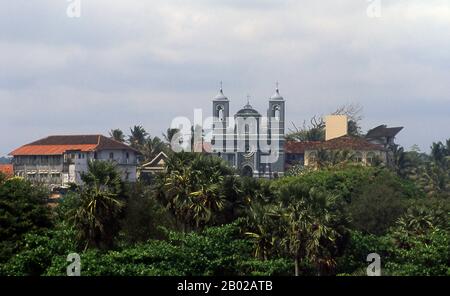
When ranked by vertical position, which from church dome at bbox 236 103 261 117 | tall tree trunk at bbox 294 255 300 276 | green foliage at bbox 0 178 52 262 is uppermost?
church dome at bbox 236 103 261 117

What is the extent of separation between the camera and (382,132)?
139 meters

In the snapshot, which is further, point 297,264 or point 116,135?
point 116,135

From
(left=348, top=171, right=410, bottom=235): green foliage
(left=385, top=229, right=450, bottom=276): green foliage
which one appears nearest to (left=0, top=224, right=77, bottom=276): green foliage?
(left=385, top=229, right=450, bottom=276): green foliage

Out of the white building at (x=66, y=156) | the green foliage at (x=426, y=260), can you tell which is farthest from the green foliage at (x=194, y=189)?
the white building at (x=66, y=156)

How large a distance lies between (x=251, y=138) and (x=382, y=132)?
67.8 ft

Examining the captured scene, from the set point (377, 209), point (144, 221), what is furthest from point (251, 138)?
point (144, 221)

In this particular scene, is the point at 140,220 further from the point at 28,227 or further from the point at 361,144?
the point at 361,144

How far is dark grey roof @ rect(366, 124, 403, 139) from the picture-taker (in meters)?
137

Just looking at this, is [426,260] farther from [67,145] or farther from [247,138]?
[247,138]

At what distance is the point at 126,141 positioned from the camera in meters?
128

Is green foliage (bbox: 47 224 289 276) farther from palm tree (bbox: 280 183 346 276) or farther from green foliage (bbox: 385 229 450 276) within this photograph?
green foliage (bbox: 385 229 450 276)

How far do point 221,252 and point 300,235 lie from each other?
4.68m

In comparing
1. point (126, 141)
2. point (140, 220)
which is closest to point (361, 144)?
point (126, 141)

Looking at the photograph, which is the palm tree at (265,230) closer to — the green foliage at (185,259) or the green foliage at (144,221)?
the green foliage at (185,259)
